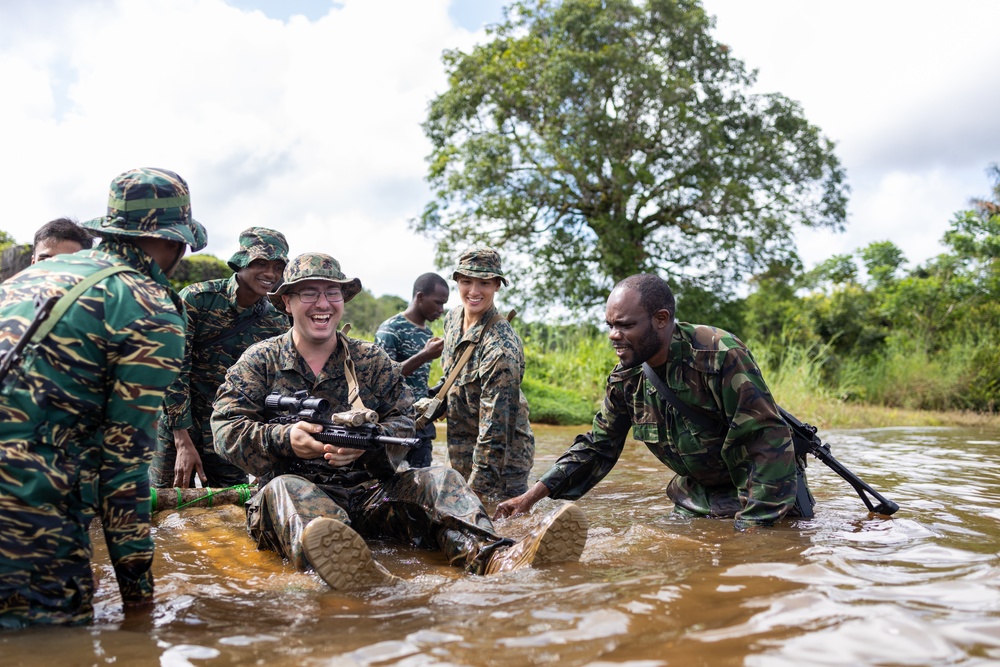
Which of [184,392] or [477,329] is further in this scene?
[477,329]

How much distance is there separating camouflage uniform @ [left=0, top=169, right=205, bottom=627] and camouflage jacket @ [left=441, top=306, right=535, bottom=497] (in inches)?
125

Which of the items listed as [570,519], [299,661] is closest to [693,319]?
[570,519]

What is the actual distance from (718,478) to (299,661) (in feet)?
10.8

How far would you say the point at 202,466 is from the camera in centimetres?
611

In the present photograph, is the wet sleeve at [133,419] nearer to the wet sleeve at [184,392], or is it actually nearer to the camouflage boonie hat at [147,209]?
the camouflage boonie hat at [147,209]

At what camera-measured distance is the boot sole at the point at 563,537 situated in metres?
3.84

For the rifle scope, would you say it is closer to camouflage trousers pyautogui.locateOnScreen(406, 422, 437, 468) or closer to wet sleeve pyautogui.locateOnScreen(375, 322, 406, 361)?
camouflage trousers pyautogui.locateOnScreen(406, 422, 437, 468)

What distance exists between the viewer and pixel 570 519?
12.7 feet

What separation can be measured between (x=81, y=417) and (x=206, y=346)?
9.81ft

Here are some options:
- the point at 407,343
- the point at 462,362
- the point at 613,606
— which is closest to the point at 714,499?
the point at 462,362

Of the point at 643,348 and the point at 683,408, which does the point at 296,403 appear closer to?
the point at 643,348

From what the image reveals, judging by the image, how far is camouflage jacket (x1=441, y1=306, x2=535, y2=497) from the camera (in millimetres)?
6160

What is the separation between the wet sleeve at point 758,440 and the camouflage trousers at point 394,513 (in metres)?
1.51

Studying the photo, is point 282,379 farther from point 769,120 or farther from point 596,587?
point 769,120
